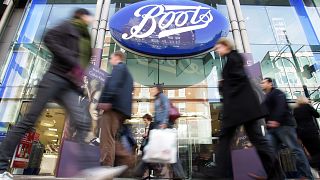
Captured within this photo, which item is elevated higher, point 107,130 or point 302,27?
point 302,27

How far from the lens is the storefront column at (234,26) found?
428 inches

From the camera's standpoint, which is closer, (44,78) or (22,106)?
(44,78)

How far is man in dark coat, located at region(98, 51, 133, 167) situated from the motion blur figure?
1.13m

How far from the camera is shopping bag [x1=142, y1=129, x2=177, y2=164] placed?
14.1 ft

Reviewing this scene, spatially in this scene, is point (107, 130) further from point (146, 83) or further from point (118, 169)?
point (146, 83)

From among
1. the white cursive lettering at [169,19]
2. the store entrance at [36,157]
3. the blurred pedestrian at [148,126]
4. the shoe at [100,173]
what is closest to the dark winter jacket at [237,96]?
the shoe at [100,173]

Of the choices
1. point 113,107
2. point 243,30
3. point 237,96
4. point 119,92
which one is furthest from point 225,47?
point 243,30

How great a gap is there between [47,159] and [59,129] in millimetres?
3021

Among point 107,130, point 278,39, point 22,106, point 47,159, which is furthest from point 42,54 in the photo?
point 278,39

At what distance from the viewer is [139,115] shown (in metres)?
10.5

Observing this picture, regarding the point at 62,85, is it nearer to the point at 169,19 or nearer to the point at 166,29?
the point at 166,29

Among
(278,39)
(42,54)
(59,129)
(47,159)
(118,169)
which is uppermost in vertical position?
(278,39)

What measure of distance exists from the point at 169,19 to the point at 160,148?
7.22 m

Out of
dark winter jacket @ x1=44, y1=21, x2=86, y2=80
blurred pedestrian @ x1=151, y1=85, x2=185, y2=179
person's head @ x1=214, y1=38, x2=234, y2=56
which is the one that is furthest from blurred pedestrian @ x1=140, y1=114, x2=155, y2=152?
dark winter jacket @ x1=44, y1=21, x2=86, y2=80
